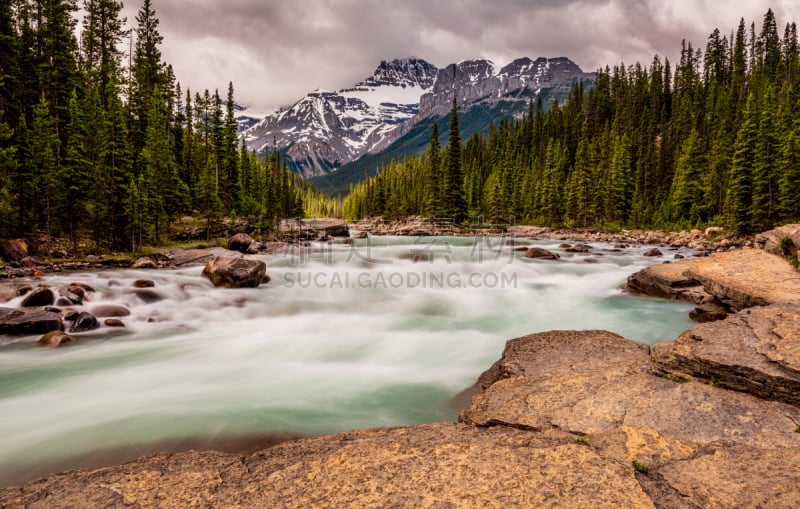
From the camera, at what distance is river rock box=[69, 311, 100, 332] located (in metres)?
10.7

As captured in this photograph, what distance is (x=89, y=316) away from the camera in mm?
10938

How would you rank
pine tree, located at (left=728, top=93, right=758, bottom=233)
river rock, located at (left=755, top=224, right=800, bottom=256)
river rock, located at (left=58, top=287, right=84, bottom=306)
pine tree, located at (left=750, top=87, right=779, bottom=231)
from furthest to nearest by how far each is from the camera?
pine tree, located at (left=728, top=93, right=758, bottom=233), pine tree, located at (left=750, top=87, right=779, bottom=231), river rock, located at (left=58, top=287, right=84, bottom=306), river rock, located at (left=755, top=224, right=800, bottom=256)

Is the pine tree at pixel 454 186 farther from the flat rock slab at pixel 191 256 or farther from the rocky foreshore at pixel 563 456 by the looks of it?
the rocky foreshore at pixel 563 456

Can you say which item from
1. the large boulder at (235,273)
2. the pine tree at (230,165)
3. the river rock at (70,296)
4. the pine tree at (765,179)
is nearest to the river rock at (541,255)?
the large boulder at (235,273)

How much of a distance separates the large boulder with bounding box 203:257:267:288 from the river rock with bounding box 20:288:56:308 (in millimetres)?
5048

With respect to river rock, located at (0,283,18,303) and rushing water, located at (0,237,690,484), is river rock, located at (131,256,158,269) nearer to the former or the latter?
rushing water, located at (0,237,690,484)

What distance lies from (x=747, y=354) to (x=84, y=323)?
14.6 meters

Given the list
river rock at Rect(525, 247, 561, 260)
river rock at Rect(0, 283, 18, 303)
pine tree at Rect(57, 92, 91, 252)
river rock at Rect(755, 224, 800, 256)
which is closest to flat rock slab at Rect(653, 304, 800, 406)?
river rock at Rect(755, 224, 800, 256)

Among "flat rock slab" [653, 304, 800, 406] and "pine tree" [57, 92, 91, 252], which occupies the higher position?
"pine tree" [57, 92, 91, 252]

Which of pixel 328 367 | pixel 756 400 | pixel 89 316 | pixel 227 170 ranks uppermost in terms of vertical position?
pixel 227 170

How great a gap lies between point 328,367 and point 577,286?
12483 millimetres

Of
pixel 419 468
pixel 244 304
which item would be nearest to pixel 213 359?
pixel 244 304

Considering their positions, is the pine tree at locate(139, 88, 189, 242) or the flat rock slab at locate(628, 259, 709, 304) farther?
the pine tree at locate(139, 88, 189, 242)

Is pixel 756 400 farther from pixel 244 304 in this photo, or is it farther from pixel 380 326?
pixel 244 304
